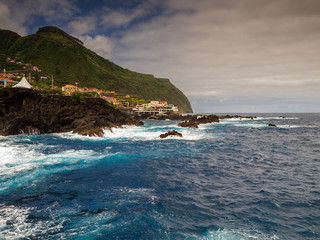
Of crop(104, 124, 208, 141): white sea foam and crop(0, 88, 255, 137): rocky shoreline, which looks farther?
crop(0, 88, 255, 137): rocky shoreline

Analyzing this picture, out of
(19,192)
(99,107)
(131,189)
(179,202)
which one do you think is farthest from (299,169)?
(99,107)

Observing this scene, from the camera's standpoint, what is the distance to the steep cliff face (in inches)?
1844

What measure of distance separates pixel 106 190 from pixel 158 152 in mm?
15231

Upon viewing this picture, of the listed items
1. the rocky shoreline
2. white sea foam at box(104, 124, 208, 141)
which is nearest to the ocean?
white sea foam at box(104, 124, 208, 141)

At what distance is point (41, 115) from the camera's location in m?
51.4

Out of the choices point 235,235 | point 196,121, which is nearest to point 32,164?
point 235,235

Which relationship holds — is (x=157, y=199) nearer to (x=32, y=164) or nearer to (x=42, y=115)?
(x=32, y=164)

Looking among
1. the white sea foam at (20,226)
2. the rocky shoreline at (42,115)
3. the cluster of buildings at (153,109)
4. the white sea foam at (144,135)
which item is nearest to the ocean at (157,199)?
the white sea foam at (20,226)

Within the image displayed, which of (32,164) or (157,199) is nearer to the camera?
(157,199)

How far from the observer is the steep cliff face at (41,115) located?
46.8 meters

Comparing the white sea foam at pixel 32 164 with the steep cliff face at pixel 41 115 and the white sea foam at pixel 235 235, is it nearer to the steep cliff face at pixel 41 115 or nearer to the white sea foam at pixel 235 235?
the white sea foam at pixel 235 235

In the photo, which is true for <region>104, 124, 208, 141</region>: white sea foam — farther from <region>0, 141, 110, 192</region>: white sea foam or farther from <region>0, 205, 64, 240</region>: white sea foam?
<region>0, 205, 64, 240</region>: white sea foam

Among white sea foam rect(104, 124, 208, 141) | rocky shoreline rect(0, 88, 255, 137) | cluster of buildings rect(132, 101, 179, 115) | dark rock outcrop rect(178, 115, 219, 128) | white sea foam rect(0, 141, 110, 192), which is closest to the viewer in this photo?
white sea foam rect(0, 141, 110, 192)

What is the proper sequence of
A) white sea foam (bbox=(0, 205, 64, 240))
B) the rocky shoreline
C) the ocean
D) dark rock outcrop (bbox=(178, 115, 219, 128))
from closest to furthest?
white sea foam (bbox=(0, 205, 64, 240)) < the ocean < the rocky shoreline < dark rock outcrop (bbox=(178, 115, 219, 128))
